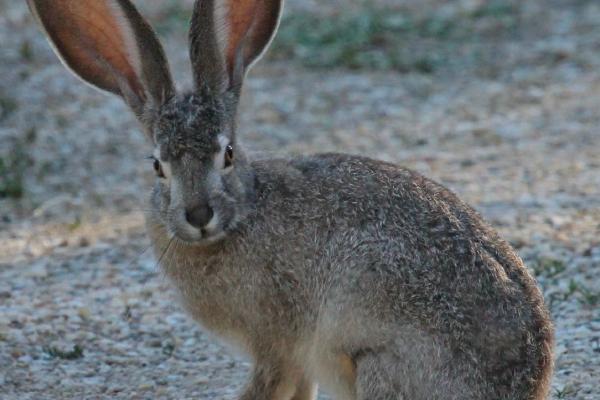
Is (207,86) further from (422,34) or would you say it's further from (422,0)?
(422,0)

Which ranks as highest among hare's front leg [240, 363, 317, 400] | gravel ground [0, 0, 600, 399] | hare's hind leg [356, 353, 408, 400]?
hare's hind leg [356, 353, 408, 400]

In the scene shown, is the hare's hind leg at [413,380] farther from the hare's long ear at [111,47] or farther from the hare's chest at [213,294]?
the hare's long ear at [111,47]

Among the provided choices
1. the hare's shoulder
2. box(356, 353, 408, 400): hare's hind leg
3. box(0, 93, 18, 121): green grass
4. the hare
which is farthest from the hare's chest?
box(0, 93, 18, 121): green grass

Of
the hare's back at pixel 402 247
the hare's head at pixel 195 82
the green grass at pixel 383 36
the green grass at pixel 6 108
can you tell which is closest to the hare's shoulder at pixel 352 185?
the hare's back at pixel 402 247

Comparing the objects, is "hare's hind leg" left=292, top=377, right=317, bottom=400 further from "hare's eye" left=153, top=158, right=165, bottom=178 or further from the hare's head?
"hare's eye" left=153, top=158, right=165, bottom=178

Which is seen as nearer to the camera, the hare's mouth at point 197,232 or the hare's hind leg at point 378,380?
the hare's hind leg at point 378,380

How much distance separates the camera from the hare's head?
6.12 meters

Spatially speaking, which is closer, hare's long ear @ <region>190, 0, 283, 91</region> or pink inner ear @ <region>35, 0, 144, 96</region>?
hare's long ear @ <region>190, 0, 283, 91</region>

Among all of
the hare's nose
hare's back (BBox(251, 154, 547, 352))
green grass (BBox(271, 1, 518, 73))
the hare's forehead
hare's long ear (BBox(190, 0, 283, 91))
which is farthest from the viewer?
green grass (BBox(271, 1, 518, 73))

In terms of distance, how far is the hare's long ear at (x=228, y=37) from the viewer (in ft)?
21.4

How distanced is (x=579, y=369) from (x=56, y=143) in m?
5.22

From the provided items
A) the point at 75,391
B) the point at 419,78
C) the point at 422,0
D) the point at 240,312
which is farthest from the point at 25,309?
the point at 422,0

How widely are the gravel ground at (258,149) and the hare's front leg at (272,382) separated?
1.60ft

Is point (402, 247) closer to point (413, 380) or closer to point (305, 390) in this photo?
point (413, 380)
